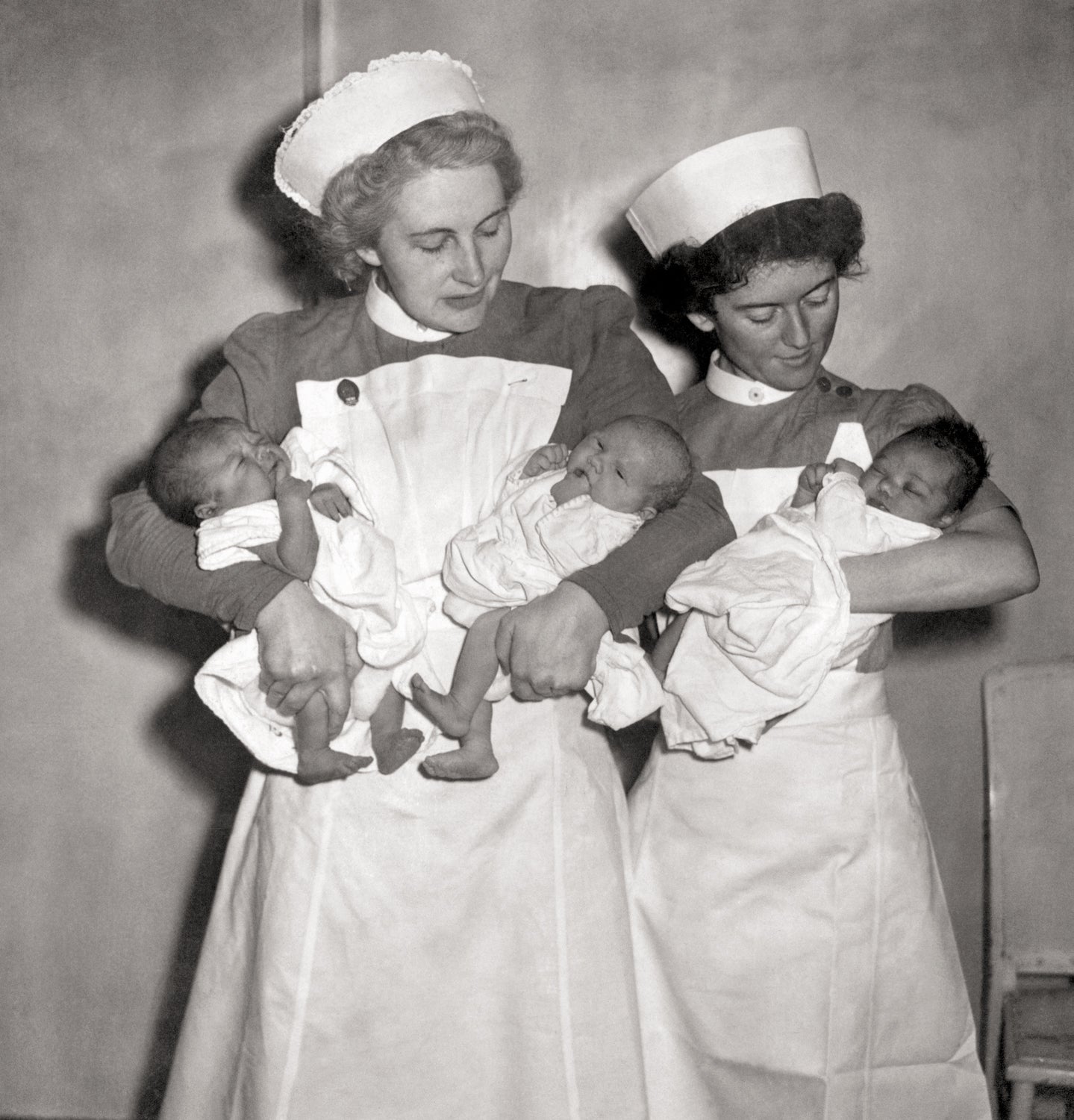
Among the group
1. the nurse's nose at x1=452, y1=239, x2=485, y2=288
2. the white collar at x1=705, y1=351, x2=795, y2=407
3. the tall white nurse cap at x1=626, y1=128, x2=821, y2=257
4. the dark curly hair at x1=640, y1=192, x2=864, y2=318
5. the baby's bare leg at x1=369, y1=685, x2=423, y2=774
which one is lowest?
the baby's bare leg at x1=369, y1=685, x2=423, y2=774

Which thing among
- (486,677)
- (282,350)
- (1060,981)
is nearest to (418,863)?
(486,677)

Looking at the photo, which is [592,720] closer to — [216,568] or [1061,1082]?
[216,568]

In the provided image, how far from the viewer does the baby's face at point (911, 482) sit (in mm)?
1914

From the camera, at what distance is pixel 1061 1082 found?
2252 millimetres

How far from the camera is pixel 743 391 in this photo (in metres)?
2.15

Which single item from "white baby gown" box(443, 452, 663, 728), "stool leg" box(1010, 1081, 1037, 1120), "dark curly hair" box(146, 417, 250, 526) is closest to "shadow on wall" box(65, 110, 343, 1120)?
"dark curly hair" box(146, 417, 250, 526)

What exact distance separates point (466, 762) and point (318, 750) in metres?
0.21

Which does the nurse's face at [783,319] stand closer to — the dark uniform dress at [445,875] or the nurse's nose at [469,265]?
the dark uniform dress at [445,875]

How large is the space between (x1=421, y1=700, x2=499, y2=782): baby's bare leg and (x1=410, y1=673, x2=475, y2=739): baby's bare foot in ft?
0.08

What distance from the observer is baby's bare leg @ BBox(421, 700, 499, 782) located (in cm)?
186

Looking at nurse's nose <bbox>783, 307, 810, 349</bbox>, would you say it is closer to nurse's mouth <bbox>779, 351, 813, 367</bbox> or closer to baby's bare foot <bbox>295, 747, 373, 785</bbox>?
nurse's mouth <bbox>779, 351, 813, 367</bbox>

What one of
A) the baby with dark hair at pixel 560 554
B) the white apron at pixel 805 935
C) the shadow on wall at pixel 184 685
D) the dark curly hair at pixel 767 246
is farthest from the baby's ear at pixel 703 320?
the shadow on wall at pixel 184 685

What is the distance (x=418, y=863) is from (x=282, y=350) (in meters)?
0.80

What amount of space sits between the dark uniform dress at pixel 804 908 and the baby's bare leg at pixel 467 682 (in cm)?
46
